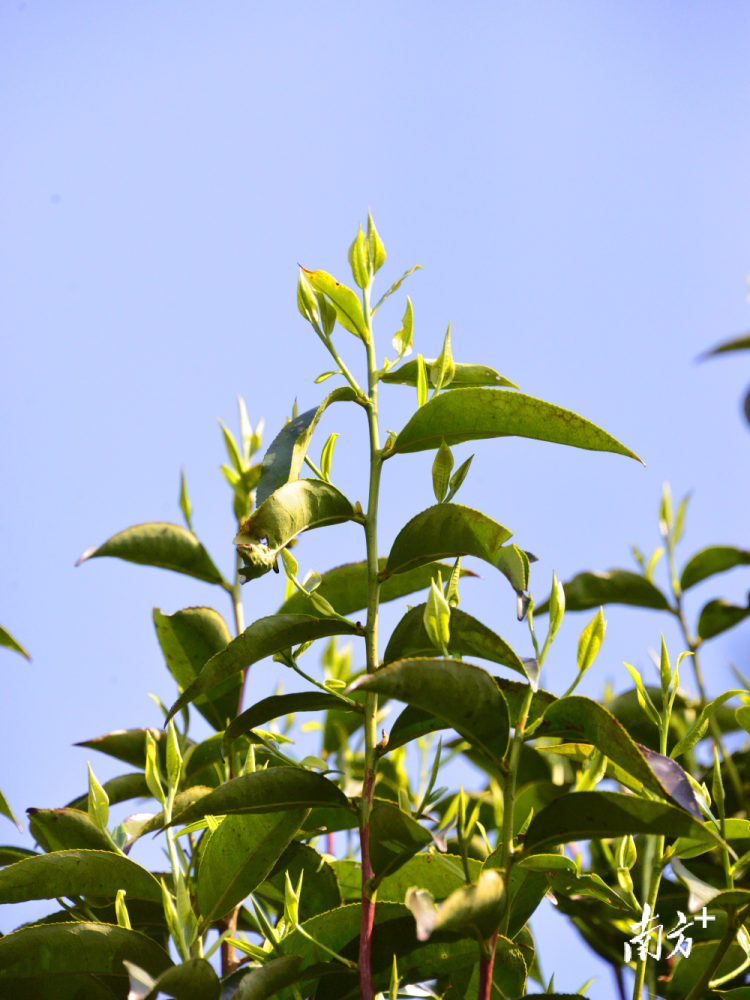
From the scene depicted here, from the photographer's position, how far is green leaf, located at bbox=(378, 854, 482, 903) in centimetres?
118

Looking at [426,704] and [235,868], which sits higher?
[426,704]

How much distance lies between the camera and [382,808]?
39.6 inches

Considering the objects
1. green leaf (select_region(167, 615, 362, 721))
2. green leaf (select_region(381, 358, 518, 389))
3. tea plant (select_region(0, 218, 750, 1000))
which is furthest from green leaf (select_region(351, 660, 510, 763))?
green leaf (select_region(381, 358, 518, 389))

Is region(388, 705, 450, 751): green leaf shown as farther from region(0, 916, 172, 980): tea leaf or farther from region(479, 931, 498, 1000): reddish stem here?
region(0, 916, 172, 980): tea leaf

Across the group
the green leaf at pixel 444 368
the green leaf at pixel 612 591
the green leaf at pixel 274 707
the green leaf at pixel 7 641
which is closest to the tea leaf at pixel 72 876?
the green leaf at pixel 274 707

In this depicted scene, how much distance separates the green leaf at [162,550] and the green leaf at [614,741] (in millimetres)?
958

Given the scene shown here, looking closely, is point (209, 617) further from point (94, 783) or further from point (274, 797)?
point (274, 797)

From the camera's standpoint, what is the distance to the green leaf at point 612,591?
219 cm

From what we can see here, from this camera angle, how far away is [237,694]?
168cm

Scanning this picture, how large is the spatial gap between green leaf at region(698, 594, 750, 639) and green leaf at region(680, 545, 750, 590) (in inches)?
3.8

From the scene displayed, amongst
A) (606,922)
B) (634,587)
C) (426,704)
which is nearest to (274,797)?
(426,704)

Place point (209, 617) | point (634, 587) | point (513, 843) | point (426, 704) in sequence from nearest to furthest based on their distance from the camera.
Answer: point (426, 704) < point (513, 843) < point (209, 617) < point (634, 587)

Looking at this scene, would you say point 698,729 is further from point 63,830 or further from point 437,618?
point 63,830

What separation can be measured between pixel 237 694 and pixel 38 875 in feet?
1.95
